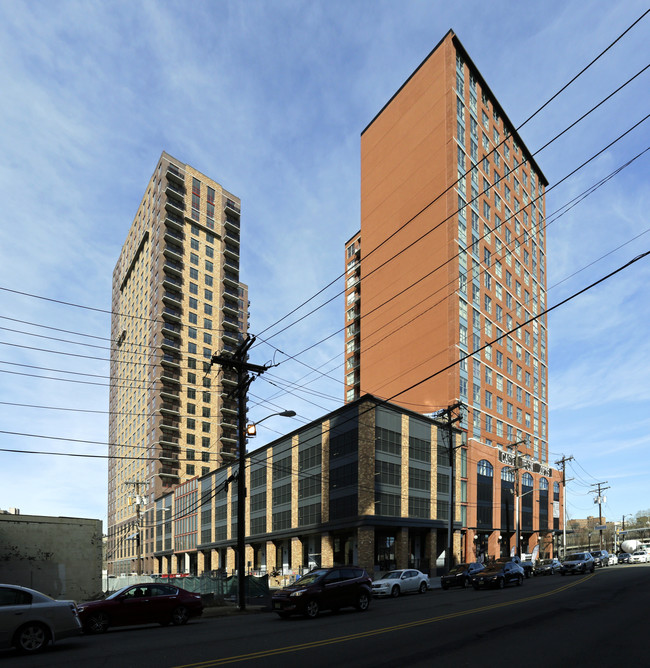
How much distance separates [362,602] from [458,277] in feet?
168

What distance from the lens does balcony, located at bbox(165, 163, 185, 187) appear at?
371 ft

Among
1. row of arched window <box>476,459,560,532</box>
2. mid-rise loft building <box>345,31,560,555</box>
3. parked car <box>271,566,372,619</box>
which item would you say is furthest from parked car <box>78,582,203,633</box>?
row of arched window <box>476,459,560,532</box>

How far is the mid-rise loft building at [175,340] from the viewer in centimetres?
10638

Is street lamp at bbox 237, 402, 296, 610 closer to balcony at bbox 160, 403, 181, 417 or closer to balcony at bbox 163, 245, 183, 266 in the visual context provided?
balcony at bbox 160, 403, 181, 417

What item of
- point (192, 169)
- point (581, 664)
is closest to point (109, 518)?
point (192, 169)

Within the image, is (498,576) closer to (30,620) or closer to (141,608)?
(141,608)

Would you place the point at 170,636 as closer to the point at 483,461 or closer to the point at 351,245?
the point at 483,461

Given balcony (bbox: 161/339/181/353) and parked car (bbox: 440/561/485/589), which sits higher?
balcony (bbox: 161/339/181/353)

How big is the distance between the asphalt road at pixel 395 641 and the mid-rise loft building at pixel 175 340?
87052 mm

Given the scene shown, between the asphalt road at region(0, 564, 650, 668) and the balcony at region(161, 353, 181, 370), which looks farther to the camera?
the balcony at region(161, 353, 181, 370)

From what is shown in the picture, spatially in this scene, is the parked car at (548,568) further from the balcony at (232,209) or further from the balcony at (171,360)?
the balcony at (232,209)

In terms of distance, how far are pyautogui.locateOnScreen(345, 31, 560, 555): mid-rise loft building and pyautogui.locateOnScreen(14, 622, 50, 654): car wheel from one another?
2065 inches

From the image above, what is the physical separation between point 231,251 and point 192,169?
58.5 ft

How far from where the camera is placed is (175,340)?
110 metres
